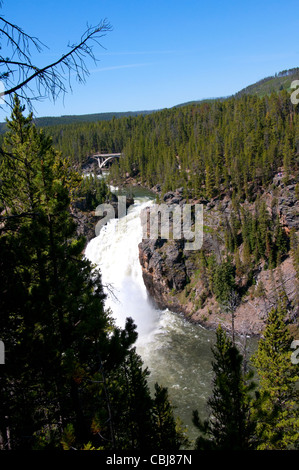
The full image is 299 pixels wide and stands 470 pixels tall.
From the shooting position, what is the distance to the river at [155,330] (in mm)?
26795

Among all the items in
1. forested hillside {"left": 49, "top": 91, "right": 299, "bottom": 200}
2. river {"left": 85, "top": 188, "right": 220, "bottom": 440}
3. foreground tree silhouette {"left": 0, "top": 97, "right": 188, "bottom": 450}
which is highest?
forested hillside {"left": 49, "top": 91, "right": 299, "bottom": 200}

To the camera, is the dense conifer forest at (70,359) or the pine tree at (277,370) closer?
the dense conifer forest at (70,359)

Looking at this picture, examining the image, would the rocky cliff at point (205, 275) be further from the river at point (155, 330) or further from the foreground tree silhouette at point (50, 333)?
the foreground tree silhouette at point (50, 333)

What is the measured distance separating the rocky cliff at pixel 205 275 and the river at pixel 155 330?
2114 mm

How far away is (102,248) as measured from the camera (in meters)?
51.8

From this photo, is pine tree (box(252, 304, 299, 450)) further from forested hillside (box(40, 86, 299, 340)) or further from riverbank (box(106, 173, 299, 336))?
forested hillside (box(40, 86, 299, 340))

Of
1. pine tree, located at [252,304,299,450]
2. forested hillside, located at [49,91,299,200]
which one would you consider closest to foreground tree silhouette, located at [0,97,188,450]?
pine tree, located at [252,304,299,450]

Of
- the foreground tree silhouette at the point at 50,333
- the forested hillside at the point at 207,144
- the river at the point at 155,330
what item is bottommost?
the river at the point at 155,330

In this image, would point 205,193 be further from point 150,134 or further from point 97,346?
point 150,134

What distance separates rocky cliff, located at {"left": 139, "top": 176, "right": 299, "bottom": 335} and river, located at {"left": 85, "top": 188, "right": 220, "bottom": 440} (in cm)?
211

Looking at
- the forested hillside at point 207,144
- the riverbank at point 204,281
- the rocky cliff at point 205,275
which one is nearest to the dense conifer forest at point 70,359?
the riverbank at point 204,281

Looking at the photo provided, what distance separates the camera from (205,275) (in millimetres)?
42656

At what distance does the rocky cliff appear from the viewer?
122 feet

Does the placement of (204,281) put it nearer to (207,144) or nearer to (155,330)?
(155,330)
